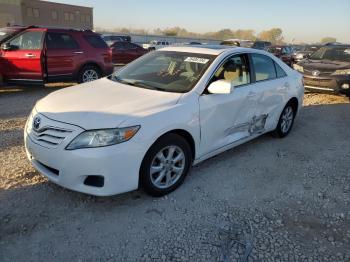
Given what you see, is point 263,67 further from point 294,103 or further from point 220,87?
point 220,87

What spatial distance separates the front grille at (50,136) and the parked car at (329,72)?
8011 millimetres

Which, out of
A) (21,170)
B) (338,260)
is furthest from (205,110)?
(21,170)

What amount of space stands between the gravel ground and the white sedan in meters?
0.33

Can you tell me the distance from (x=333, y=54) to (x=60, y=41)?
8.22 metres

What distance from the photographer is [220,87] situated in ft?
12.6

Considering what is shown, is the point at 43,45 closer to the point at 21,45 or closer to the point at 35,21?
the point at 21,45

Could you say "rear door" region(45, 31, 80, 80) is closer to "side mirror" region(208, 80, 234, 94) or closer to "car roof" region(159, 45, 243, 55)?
"car roof" region(159, 45, 243, 55)

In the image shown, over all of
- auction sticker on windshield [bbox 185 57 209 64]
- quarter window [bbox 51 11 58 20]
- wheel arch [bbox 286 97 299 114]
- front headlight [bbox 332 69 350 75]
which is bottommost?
wheel arch [bbox 286 97 299 114]

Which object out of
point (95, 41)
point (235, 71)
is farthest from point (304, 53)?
point (235, 71)

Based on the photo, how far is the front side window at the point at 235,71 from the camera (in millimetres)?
4191

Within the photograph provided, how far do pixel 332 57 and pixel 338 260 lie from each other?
895 cm

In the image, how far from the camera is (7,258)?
270cm

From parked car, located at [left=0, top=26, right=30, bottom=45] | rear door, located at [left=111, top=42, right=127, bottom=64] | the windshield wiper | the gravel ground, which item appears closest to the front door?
the gravel ground

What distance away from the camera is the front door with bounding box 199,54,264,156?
393 centimetres
